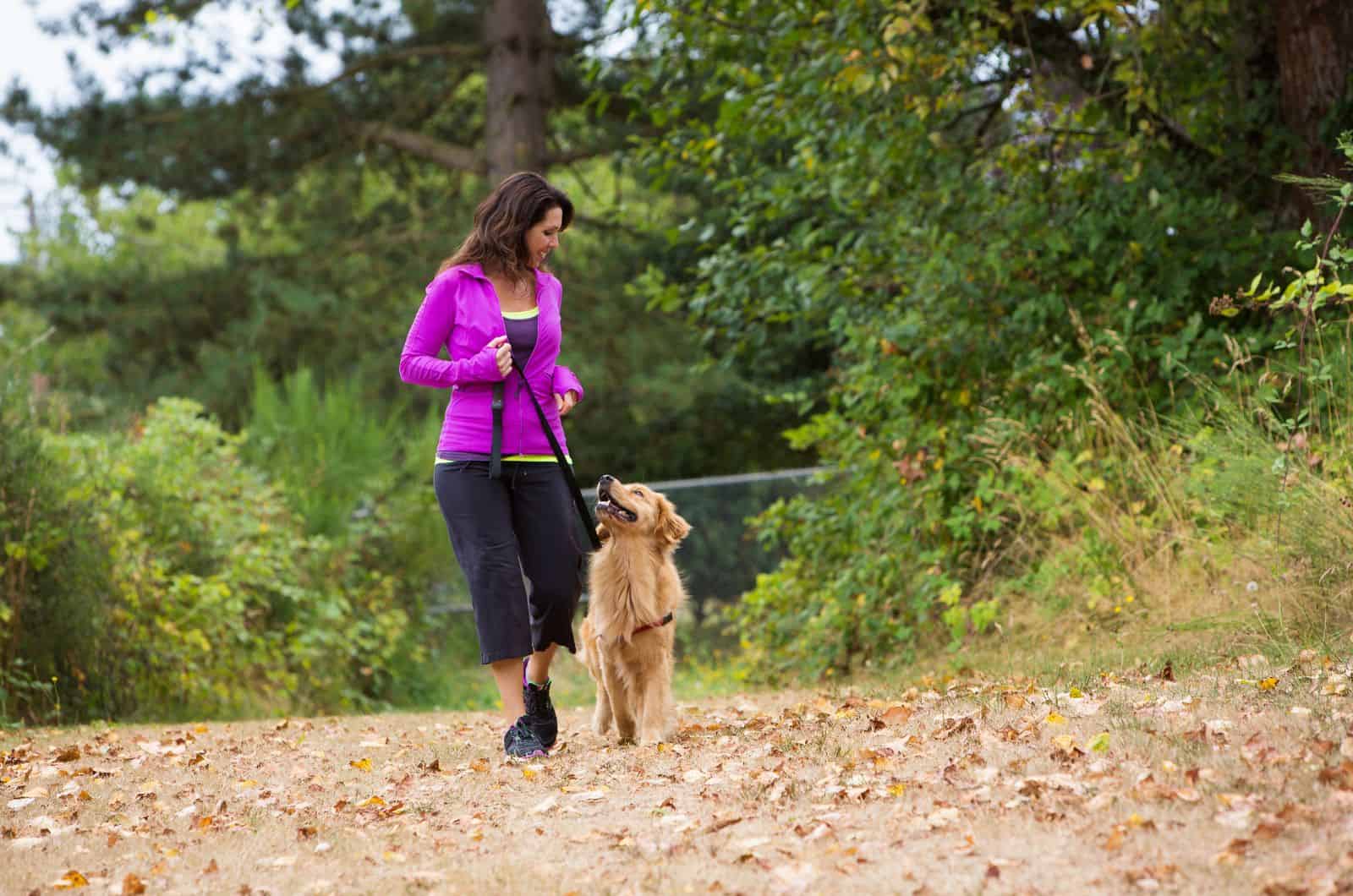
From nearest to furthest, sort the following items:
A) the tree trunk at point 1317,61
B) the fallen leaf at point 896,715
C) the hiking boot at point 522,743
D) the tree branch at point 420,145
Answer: the fallen leaf at point 896,715 < the hiking boot at point 522,743 < the tree trunk at point 1317,61 < the tree branch at point 420,145

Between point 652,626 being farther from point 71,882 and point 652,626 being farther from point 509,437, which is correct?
point 71,882

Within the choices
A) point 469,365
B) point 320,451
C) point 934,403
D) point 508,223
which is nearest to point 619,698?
point 469,365

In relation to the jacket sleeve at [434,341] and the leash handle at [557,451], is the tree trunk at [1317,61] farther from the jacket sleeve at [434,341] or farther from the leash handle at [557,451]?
the jacket sleeve at [434,341]

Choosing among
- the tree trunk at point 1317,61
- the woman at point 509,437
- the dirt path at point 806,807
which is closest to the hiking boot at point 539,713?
the woman at point 509,437

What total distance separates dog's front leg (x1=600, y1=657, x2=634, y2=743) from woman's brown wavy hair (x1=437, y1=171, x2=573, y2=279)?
1684mm

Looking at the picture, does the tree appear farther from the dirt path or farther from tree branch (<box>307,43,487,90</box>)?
the dirt path

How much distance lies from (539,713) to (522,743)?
0.59 ft

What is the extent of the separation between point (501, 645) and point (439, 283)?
146 centimetres

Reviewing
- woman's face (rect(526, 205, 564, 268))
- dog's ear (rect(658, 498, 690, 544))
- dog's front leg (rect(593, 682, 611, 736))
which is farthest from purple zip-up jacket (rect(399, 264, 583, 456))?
dog's front leg (rect(593, 682, 611, 736))

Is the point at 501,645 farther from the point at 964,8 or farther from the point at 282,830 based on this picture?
the point at 964,8

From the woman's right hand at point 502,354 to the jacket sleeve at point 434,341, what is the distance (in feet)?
0.19

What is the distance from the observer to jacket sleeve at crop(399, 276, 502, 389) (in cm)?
551

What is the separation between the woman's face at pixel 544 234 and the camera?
18.7 ft

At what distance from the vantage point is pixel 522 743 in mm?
5648
